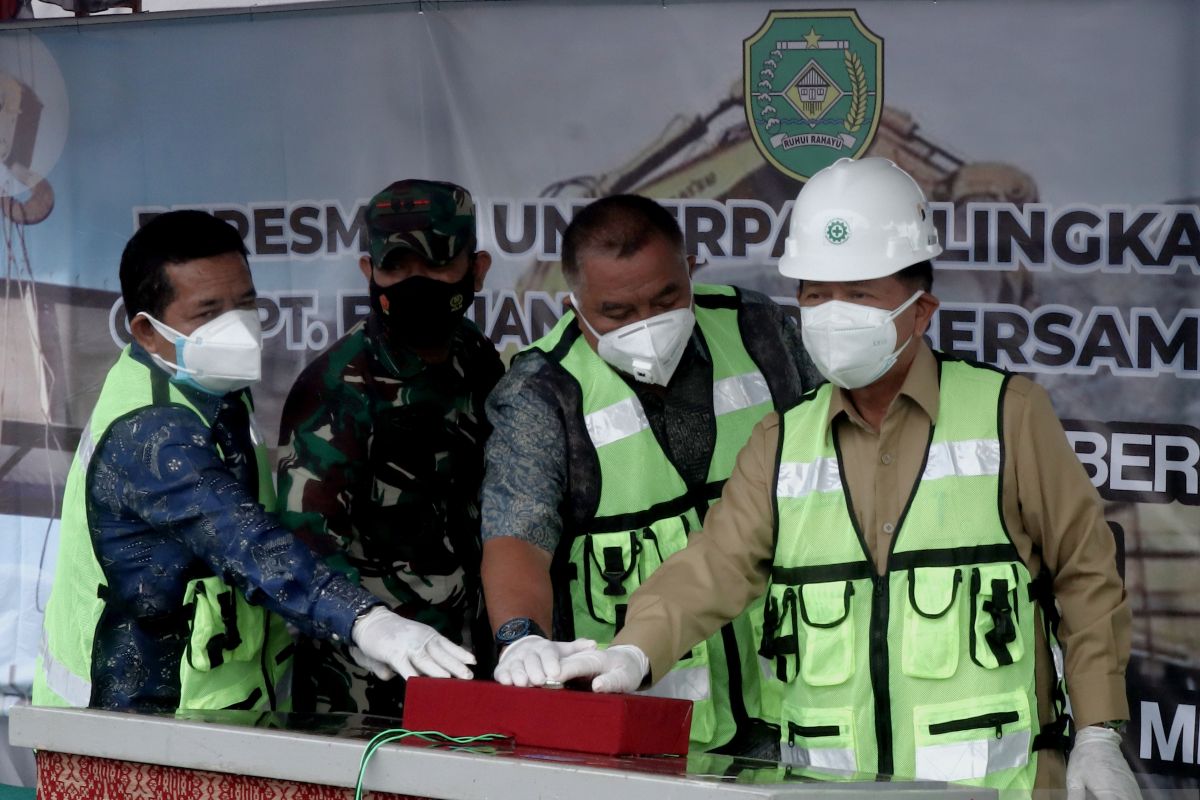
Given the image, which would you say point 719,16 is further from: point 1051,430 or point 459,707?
point 459,707

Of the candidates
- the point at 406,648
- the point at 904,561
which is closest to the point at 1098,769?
the point at 904,561

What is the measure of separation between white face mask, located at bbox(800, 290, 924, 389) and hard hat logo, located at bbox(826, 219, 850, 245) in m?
0.12

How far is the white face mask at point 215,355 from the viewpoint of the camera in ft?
11.1

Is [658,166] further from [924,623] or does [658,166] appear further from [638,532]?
[924,623]

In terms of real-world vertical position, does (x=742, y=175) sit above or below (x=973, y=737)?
above

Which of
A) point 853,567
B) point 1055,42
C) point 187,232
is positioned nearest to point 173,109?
point 187,232

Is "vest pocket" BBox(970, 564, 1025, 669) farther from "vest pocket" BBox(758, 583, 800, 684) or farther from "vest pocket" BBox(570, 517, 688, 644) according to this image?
"vest pocket" BBox(570, 517, 688, 644)

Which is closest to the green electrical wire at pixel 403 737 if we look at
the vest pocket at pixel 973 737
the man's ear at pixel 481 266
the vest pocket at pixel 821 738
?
the vest pocket at pixel 821 738

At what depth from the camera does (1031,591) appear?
283cm

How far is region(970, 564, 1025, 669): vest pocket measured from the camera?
2758 mm

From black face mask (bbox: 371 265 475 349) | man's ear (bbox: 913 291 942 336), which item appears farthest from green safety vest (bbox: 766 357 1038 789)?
black face mask (bbox: 371 265 475 349)

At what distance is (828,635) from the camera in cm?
284

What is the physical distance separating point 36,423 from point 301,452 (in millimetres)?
1482

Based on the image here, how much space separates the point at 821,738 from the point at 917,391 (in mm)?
654
